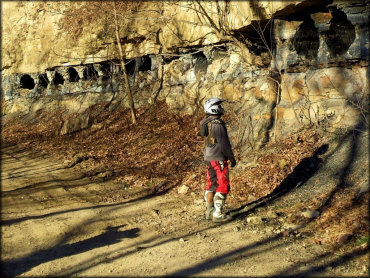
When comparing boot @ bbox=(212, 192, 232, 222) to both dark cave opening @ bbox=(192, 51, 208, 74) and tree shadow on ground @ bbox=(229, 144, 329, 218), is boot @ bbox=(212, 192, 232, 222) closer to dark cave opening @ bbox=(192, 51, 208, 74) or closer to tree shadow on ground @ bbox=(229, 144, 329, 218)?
tree shadow on ground @ bbox=(229, 144, 329, 218)

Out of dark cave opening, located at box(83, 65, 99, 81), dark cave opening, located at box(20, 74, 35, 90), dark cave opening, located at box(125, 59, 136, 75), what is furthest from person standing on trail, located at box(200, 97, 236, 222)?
dark cave opening, located at box(20, 74, 35, 90)

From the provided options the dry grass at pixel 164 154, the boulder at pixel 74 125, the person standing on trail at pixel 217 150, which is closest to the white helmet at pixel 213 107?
the person standing on trail at pixel 217 150

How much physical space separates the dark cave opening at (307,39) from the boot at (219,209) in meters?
6.90

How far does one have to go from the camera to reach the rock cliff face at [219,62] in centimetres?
1030

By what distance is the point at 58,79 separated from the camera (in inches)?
982

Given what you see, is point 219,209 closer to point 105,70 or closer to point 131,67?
point 131,67

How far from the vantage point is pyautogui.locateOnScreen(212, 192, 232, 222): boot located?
6418 mm

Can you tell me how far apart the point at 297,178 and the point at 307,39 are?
204 inches

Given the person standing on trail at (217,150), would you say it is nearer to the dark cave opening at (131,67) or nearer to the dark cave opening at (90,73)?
the dark cave opening at (131,67)

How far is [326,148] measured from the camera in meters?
9.18

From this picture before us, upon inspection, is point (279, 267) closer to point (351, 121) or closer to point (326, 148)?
point (326, 148)

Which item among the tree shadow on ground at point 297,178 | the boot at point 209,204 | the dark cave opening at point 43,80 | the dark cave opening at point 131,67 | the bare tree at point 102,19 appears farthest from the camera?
the dark cave opening at point 43,80

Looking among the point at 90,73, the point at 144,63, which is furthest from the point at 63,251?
the point at 90,73

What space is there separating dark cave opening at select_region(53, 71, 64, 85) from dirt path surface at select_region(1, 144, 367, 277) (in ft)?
56.6
